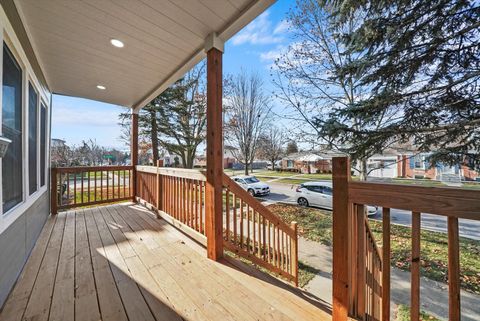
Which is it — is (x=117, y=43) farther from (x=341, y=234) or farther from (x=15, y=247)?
(x=341, y=234)

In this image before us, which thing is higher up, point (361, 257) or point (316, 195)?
point (361, 257)

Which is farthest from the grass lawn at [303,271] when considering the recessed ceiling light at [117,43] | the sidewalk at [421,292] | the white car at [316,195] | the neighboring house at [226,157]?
the white car at [316,195]

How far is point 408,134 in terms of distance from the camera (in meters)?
3.36

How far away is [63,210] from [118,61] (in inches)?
130

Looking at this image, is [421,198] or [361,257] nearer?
[421,198]

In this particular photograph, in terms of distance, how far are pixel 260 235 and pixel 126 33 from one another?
9.34ft

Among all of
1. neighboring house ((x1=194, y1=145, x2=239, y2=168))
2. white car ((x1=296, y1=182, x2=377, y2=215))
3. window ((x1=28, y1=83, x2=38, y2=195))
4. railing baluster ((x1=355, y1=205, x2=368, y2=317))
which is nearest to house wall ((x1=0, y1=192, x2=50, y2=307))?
window ((x1=28, y1=83, x2=38, y2=195))

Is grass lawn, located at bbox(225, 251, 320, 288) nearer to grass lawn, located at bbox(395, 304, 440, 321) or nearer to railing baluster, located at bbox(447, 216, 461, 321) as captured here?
grass lawn, located at bbox(395, 304, 440, 321)

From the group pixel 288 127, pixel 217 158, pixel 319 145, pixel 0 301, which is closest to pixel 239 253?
pixel 217 158

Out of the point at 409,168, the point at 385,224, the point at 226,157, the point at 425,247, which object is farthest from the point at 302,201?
the point at 226,157

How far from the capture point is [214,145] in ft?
7.19

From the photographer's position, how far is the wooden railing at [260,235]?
2.39 meters

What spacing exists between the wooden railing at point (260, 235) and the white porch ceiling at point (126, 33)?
62.7 inches

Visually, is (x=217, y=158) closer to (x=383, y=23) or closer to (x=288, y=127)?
(x=383, y=23)
